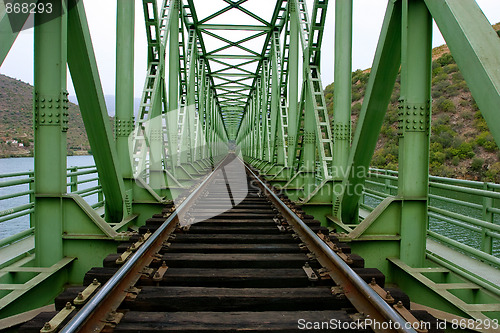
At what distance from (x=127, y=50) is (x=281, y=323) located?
5.51 m

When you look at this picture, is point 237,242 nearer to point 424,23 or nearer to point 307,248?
point 307,248

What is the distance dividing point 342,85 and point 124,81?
400cm

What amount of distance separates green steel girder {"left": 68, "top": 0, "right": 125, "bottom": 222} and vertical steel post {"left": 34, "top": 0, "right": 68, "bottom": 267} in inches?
10.4

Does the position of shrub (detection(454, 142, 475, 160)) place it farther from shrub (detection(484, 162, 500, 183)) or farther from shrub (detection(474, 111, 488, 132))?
shrub (detection(474, 111, 488, 132))

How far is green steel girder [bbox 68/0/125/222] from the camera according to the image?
12.7 ft

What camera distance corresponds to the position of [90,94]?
4.14m

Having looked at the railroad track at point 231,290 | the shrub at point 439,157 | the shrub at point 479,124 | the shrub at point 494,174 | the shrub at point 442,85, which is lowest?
the railroad track at point 231,290

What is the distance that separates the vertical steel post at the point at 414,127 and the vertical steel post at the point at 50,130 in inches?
149

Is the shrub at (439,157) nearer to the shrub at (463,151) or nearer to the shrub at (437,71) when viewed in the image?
the shrub at (463,151)

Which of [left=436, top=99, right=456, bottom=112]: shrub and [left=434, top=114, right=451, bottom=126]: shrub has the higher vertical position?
[left=436, top=99, right=456, bottom=112]: shrub

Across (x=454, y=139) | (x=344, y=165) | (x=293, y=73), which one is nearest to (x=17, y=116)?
(x=293, y=73)

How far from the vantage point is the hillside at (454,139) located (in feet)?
68.2

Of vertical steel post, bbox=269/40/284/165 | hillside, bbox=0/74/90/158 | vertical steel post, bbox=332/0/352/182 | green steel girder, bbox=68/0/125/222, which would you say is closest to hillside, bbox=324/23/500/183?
vertical steel post, bbox=269/40/284/165

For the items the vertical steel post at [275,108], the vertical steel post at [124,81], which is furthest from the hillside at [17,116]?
the vertical steel post at [124,81]
